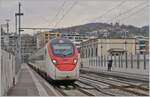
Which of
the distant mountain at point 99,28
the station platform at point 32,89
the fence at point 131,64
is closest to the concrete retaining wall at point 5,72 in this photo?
the station platform at point 32,89

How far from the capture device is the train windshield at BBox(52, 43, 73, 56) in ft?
88.4

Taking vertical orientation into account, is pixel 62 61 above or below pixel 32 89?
above

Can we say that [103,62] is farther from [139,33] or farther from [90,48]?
[90,48]

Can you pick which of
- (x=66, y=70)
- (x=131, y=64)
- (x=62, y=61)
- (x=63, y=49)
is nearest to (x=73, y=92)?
(x=66, y=70)

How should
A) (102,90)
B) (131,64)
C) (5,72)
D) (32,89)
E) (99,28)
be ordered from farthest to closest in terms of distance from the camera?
(99,28), (131,64), (32,89), (102,90), (5,72)

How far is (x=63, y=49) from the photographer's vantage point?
27.2 metres

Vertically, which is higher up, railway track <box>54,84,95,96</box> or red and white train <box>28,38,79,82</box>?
red and white train <box>28,38,79,82</box>

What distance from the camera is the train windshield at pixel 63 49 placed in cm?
2694

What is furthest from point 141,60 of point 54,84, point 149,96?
point 149,96

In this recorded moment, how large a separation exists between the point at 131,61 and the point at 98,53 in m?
56.2

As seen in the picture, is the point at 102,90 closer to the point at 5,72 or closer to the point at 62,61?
the point at 62,61

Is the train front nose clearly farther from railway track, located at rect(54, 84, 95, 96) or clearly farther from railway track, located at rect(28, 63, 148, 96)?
railway track, located at rect(54, 84, 95, 96)

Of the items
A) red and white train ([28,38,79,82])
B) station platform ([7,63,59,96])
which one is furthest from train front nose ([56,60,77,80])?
station platform ([7,63,59,96])

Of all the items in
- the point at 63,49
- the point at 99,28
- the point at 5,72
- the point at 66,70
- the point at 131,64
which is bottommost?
the point at 131,64
